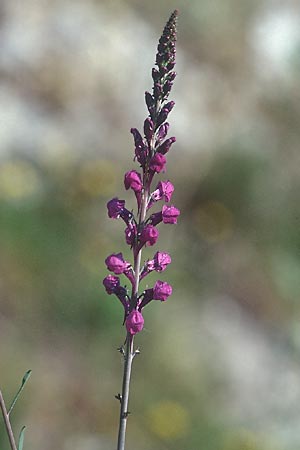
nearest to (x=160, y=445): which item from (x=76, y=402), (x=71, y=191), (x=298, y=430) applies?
(x=76, y=402)

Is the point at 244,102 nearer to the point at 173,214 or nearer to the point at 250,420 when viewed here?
the point at 250,420

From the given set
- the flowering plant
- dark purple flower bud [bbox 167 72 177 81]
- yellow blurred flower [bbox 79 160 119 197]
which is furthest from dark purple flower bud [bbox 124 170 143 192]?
yellow blurred flower [bbox 79 160 119 197]

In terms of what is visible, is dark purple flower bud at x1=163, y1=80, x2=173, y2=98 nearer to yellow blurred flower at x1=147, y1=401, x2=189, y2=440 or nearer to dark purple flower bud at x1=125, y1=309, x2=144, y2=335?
dark purple flower bud at x1=125, y1=309, x2=144, y2=335

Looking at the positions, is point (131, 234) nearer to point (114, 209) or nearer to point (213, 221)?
point (114, 209)

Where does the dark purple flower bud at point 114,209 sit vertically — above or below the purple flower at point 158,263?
above

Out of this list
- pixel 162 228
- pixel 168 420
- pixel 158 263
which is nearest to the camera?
pixel 158 263

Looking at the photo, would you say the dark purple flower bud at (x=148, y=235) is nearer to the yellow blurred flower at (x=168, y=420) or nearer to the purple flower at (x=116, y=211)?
the purple flower at (x=116, y=211)

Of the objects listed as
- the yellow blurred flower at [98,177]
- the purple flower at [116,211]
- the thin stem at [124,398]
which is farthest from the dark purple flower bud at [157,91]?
the yellow blurred flower at [98,177]

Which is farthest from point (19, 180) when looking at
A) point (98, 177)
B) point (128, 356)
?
point (128, 356)

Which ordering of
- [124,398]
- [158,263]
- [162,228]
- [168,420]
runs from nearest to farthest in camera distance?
[124,398], [158,263], [168,420], [162,228]

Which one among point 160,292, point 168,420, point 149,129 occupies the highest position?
point 168,420
